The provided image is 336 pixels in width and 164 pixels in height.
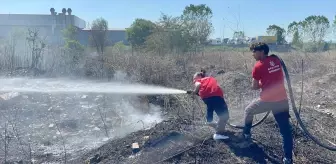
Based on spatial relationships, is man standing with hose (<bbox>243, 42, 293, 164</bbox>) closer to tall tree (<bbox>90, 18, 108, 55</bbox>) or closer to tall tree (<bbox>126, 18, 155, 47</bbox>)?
tall tree (<bbox>90, 18, 108, 55</bbox>)

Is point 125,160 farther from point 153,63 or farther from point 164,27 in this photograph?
point 164,27

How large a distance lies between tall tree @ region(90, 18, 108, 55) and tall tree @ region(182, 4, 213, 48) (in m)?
5.14

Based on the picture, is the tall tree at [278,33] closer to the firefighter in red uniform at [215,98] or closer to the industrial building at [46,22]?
the industrial building at [46,22]

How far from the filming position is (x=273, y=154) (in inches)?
189

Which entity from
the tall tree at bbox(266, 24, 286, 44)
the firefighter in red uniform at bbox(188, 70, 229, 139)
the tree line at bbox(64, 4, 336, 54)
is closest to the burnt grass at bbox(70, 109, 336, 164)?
the firefighter in red uniform at bbox(188, 70, 229, 139)

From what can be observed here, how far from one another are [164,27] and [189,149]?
1576 cm

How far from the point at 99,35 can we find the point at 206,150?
616 inches

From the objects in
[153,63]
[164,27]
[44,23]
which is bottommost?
[153,63]

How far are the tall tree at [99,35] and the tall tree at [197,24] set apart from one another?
5142 millimetres

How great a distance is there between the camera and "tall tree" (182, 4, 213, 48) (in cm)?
2105

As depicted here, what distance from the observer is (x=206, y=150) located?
15.6 feet

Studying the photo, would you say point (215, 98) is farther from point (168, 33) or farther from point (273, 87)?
point (168, 33)

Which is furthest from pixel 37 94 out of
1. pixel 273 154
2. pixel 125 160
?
pixel 273 154

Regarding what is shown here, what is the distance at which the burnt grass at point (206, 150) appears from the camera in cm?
462
